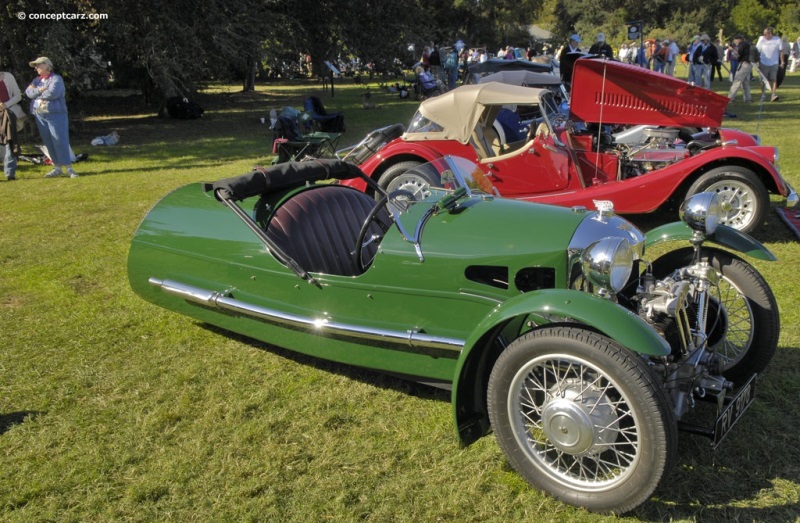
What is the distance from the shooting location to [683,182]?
20.6 ft

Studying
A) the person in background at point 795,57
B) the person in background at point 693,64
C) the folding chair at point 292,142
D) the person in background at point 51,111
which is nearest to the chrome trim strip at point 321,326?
the folding chair at point 292,142

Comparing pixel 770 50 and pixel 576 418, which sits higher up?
pixel 770 50

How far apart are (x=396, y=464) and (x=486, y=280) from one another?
1001mm

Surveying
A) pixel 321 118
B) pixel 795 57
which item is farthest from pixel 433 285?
pixel 795 57

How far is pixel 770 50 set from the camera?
16672mm

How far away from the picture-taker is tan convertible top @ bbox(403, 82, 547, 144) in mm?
6809

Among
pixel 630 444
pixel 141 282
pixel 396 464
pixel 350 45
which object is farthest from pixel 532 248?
pixel 350 45

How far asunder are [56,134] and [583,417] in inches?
397

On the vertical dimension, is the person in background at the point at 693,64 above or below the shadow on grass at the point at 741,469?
above

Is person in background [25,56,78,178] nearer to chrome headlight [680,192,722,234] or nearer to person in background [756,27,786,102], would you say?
chrome headlight [680,192,722,234]

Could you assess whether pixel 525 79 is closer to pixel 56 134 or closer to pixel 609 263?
pixel 56 134

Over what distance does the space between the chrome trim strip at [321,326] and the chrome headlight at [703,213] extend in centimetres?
135

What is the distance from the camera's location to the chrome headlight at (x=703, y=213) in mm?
3291

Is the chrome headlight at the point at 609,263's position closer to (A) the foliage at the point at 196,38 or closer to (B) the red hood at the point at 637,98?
(B) the red hood at the point at 637,98
